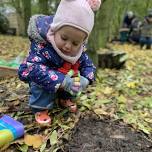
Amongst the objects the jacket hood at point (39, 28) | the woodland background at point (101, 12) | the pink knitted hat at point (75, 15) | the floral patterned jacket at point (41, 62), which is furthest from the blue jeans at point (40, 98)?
the woodland background at point (101, 12)

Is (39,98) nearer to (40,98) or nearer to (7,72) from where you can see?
(40,98)

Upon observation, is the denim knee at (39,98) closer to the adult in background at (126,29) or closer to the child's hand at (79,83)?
the child's hand at (79,83)

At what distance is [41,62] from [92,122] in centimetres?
88

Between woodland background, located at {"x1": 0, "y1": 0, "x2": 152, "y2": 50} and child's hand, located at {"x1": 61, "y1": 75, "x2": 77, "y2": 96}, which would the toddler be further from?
woodland background, located at {"x1": 0, "y1": 0, "x2": 152, "y2": 50}

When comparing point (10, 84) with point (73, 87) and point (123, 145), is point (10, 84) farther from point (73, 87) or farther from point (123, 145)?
point (123, 145)

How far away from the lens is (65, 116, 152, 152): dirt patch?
3126 millimetres

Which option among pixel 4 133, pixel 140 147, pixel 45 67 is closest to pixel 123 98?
pixel 140 147

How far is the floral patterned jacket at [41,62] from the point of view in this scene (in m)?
3.12

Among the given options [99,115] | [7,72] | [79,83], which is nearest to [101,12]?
[7,72]

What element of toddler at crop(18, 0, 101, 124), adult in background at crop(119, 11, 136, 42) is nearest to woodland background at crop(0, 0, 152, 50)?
adult in background at crop(119, 11, 136, 42)

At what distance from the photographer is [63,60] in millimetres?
3318

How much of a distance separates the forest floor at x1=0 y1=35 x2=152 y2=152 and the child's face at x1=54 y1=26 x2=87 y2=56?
76 cm

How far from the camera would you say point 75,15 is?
9.84 ft

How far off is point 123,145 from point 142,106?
1351mm
